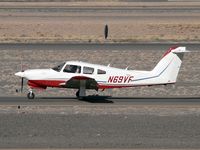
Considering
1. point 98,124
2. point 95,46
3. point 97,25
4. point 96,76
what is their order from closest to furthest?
point 98,124 < point 96,76 < point 95,46 < point 97,25

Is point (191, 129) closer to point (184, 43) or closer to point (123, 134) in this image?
point (123, 134)

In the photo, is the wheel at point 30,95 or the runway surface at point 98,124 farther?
the wheel at point 30,95

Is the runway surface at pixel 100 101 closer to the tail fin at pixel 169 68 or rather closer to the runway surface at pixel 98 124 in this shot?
the runway surface at pixel 98 124

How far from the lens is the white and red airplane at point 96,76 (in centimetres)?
3550

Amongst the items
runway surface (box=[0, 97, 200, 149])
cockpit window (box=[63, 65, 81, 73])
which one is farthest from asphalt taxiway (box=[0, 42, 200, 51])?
runway surface (box=[0, 97, 200, 149])

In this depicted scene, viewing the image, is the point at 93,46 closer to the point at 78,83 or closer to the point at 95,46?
the point at 95,46

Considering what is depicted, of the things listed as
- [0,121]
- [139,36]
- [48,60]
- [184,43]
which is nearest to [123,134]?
[0,121]

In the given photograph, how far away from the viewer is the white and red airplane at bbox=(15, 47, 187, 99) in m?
35.5

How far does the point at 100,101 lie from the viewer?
35.2 meters

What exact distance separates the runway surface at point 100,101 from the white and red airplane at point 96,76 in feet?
1.95

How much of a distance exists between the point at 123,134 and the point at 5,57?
26.3 metres

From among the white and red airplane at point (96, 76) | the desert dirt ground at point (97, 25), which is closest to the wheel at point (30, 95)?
the white and red airplane at point (96, 76)

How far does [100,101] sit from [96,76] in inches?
50.7

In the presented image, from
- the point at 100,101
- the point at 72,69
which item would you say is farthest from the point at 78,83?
the point at 100,101
